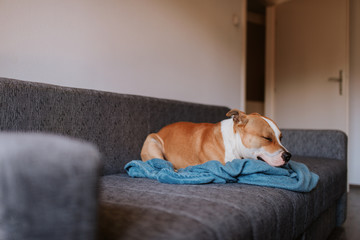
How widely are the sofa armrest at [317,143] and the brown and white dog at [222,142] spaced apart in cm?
95

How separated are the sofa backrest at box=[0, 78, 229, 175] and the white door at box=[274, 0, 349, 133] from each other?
2661 mm

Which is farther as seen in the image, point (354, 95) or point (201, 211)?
point (354, 95)

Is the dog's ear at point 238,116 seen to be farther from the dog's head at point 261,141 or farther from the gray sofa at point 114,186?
the gray sofa at point 114,186

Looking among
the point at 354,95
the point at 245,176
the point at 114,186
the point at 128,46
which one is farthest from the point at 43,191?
the point at 354,95

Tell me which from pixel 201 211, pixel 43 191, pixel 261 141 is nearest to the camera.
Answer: pixel 43 191

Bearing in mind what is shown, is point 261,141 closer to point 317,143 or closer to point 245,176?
point 245,176

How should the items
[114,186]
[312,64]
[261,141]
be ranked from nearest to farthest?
[114,186] < [261,141] < [312,64]

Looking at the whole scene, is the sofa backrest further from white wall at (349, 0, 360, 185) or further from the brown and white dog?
white wall at (349, 0, 360, 185)

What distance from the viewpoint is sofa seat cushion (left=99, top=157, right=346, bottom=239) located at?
0.63 m

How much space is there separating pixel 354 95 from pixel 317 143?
2046mm

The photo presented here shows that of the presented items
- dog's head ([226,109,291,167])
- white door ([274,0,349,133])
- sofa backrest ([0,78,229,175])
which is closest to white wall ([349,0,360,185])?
white door ([274,0,349,133])

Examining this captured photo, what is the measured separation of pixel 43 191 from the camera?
1.45 ft

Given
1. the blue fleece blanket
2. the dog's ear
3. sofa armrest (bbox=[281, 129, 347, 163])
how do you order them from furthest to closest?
sofa armrest (bbox=[281, 129, 347, 163])
the dog's ear
the blue fleece blanket

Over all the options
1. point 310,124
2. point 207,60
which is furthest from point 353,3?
point 207,60
